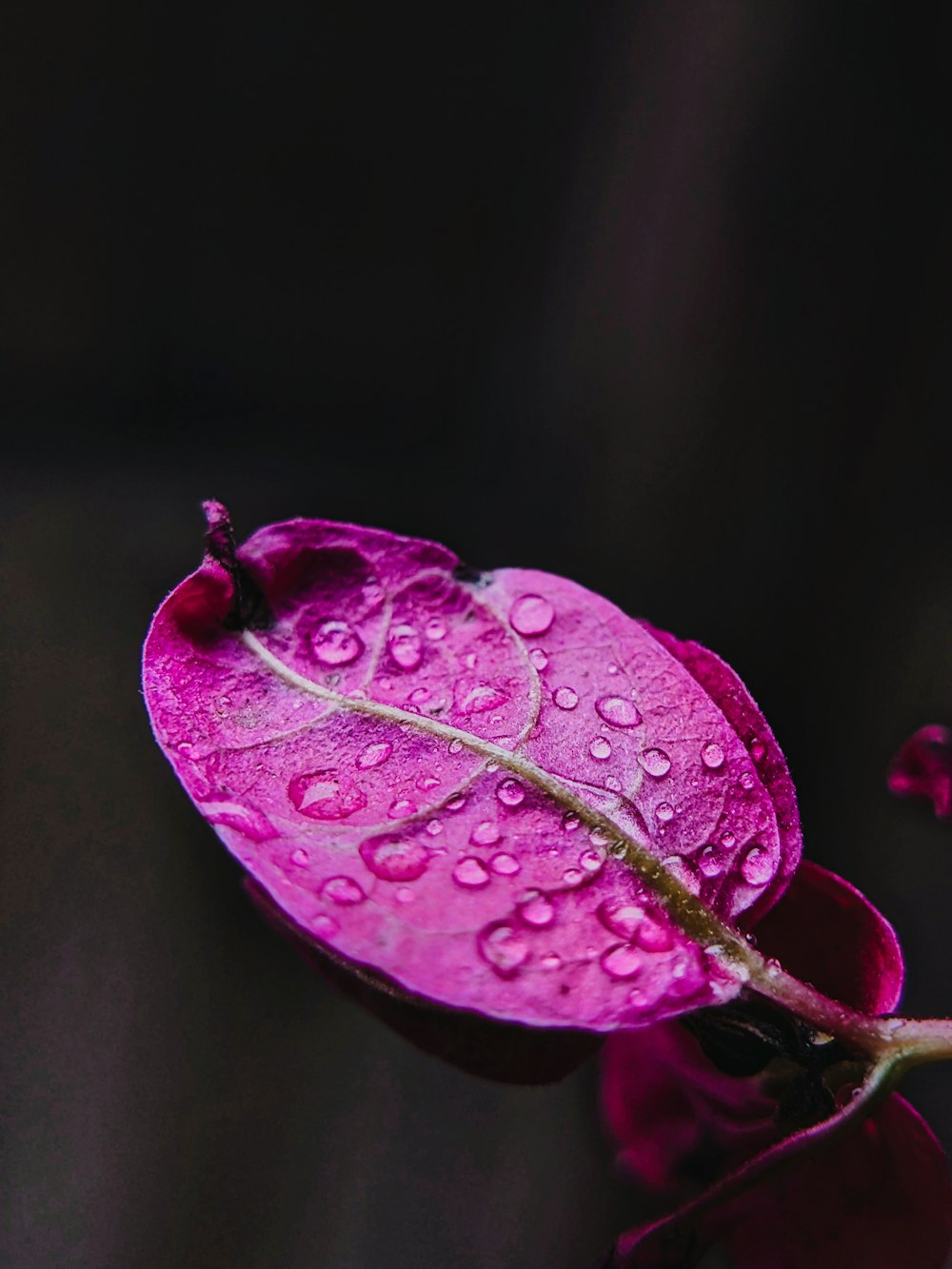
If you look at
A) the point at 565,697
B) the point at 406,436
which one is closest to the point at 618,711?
the point at 565,697

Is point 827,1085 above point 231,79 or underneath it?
underneath

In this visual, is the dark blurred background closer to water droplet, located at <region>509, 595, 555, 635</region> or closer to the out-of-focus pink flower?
the out-of-focus pink flower

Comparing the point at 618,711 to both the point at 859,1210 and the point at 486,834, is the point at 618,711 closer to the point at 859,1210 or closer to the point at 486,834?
the point at 486,834

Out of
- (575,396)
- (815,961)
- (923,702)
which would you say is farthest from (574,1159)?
(575,396)

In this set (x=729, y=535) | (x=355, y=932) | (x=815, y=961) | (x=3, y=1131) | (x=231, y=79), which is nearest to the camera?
(x=355, y=932)

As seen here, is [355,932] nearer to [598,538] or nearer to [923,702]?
[923,702]

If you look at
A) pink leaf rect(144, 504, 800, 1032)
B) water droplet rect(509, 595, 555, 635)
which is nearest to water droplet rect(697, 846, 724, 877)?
pink leaf rect(144, 504, 800, 1032)
